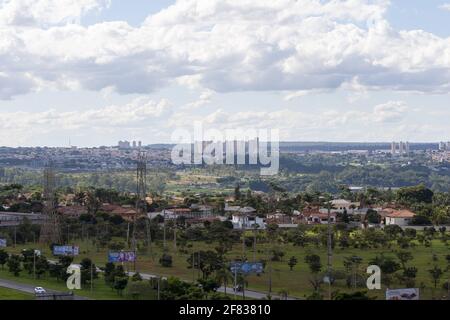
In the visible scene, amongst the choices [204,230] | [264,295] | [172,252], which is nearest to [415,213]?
[204,230]

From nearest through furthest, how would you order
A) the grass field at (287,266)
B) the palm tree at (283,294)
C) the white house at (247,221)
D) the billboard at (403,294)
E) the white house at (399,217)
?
1. the billboard at (403,294)
2. the palm tree at (283,294)
3. the grass field at (287,266)
4. the white house at (247,221)
5. the white house at (399,217)

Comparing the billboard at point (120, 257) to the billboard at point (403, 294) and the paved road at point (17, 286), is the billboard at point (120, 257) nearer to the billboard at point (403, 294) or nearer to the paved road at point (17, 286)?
the paved road at point (17, 286)

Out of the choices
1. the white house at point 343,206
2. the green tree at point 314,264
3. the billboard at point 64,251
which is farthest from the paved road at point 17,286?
the white house at point 343,206

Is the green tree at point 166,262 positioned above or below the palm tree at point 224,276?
below

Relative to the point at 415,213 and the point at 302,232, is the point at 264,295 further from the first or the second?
the point at 415,213

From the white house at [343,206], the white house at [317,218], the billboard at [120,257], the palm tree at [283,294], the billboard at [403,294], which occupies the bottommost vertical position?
the white house at [317,218]

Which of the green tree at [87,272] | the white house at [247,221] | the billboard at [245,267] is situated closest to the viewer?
the billboard at [245,267]

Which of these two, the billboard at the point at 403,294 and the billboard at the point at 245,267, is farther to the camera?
the billboard at the point at 245,267

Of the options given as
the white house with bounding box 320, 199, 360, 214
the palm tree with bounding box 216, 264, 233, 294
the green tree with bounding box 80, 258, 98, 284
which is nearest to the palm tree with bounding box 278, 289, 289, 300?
the palm tree with bounding box 216, 264, 233, 294
